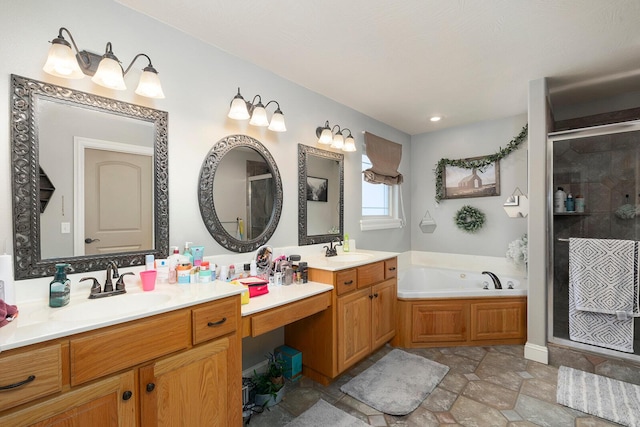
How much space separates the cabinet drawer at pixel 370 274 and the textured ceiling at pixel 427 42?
1.58 meters

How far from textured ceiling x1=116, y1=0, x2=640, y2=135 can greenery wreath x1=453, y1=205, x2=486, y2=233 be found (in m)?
1.39

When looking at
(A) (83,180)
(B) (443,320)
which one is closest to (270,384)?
(A) (83,180)

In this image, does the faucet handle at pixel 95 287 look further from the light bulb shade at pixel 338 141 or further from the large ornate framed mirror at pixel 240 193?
the light bulb shade at pixel 338 141

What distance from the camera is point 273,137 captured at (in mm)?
2402

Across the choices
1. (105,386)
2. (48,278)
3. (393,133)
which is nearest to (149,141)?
(48,278)

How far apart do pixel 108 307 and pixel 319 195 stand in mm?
1840

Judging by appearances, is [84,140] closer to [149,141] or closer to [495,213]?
[149,141]

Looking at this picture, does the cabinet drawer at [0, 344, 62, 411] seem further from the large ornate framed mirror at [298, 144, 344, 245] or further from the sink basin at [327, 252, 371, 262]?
the sink basin at [327, 252, 371, 262]

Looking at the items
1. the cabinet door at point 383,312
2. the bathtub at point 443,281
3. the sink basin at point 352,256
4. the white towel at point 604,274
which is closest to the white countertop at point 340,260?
the sink basin at point 352,256

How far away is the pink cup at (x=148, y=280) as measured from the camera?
155cm

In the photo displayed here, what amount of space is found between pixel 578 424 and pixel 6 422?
9.10ft

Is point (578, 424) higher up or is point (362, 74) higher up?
point (362, 74)

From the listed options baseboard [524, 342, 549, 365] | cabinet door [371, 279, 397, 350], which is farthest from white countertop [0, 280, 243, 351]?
baseboard [524, 342, 549, 365]

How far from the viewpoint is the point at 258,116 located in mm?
2131
